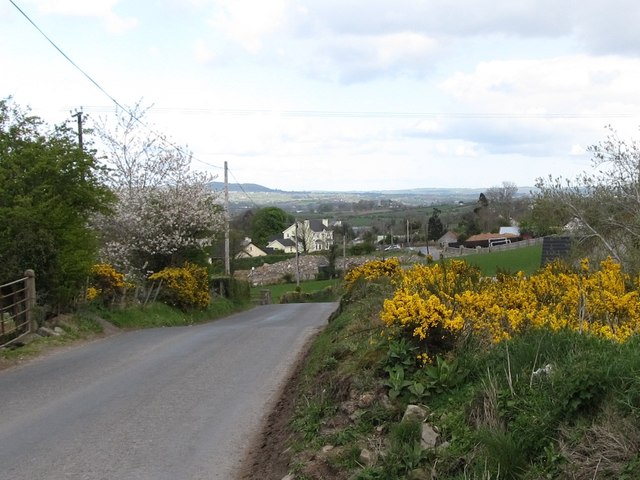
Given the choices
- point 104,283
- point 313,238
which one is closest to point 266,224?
point 313,238

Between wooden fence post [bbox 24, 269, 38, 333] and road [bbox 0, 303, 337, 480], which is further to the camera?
wooden fence post [bbox 24, 269, 38, 333]

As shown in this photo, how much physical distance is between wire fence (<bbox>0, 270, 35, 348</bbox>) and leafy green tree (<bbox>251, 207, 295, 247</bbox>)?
10184cm

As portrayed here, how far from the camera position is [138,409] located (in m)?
9.13

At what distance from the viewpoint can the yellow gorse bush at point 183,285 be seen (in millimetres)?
26703

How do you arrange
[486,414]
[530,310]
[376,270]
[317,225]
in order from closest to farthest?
[486,414] < [530,310] < [376,270] < [317,225]

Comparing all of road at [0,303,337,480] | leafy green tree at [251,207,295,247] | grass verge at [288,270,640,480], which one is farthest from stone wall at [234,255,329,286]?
grass verge at [288,270,640,480]

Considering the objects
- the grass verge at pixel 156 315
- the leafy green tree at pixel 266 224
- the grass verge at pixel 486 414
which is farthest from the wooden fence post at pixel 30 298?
the leafy green tree at pixel 266 224

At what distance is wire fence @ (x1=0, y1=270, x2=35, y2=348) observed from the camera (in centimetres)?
1562

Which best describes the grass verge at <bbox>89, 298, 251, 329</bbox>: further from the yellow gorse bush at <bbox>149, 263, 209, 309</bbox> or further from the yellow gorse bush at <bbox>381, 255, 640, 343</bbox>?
the yellow gorse bush at <bbox>381, 255, 640, 343</bbox>

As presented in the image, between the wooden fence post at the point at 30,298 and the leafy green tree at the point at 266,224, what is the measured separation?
102m

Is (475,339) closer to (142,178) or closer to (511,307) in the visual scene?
(511,307)

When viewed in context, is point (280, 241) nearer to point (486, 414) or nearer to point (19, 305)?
point (19, 305)

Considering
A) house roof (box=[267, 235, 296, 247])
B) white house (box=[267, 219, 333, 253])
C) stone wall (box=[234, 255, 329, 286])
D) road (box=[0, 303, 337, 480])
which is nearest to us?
road (box=[0, 303, 337, 480])

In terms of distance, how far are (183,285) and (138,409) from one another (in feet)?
59.6
